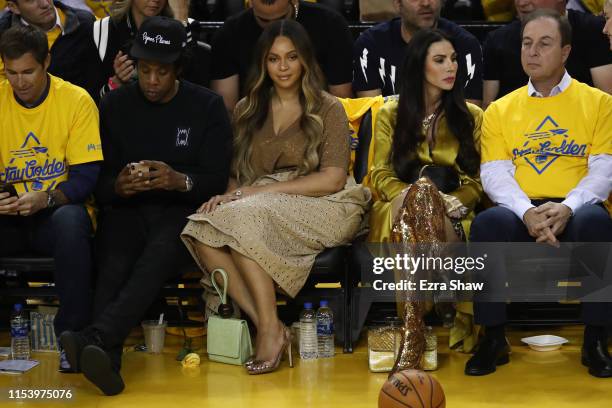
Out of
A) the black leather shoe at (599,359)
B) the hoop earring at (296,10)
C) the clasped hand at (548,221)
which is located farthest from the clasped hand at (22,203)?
the black leather shoe at (599,359)

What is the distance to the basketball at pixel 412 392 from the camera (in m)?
4.17

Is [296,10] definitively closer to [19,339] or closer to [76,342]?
[19,339]

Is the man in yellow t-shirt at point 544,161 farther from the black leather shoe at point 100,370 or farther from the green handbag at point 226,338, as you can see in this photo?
the black leather shoe at point 100,370

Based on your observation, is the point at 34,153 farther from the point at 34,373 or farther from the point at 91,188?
the point at 34,373

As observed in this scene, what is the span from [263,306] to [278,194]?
57cm

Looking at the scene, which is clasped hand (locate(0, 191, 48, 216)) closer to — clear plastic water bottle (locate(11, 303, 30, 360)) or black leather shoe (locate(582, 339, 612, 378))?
clear plastic water bottle (locate(11, 303, 30, 360))

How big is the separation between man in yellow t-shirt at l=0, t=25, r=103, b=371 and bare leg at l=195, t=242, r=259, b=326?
1.78 ft

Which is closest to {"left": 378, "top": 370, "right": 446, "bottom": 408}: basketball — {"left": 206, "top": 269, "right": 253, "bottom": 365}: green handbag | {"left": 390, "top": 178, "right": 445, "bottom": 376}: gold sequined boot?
{"left": 390, "top": 178, "right": 445, "bottom": 376}: gold sequined boot

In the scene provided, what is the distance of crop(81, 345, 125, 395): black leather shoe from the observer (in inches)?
191

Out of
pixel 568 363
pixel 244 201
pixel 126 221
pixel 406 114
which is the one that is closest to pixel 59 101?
pixel 126 221

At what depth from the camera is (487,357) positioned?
5.29m

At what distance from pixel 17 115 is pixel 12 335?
42.4 inches

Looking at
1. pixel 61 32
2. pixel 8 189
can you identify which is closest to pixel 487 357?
pixel 8 189

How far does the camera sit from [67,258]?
17.8ft
